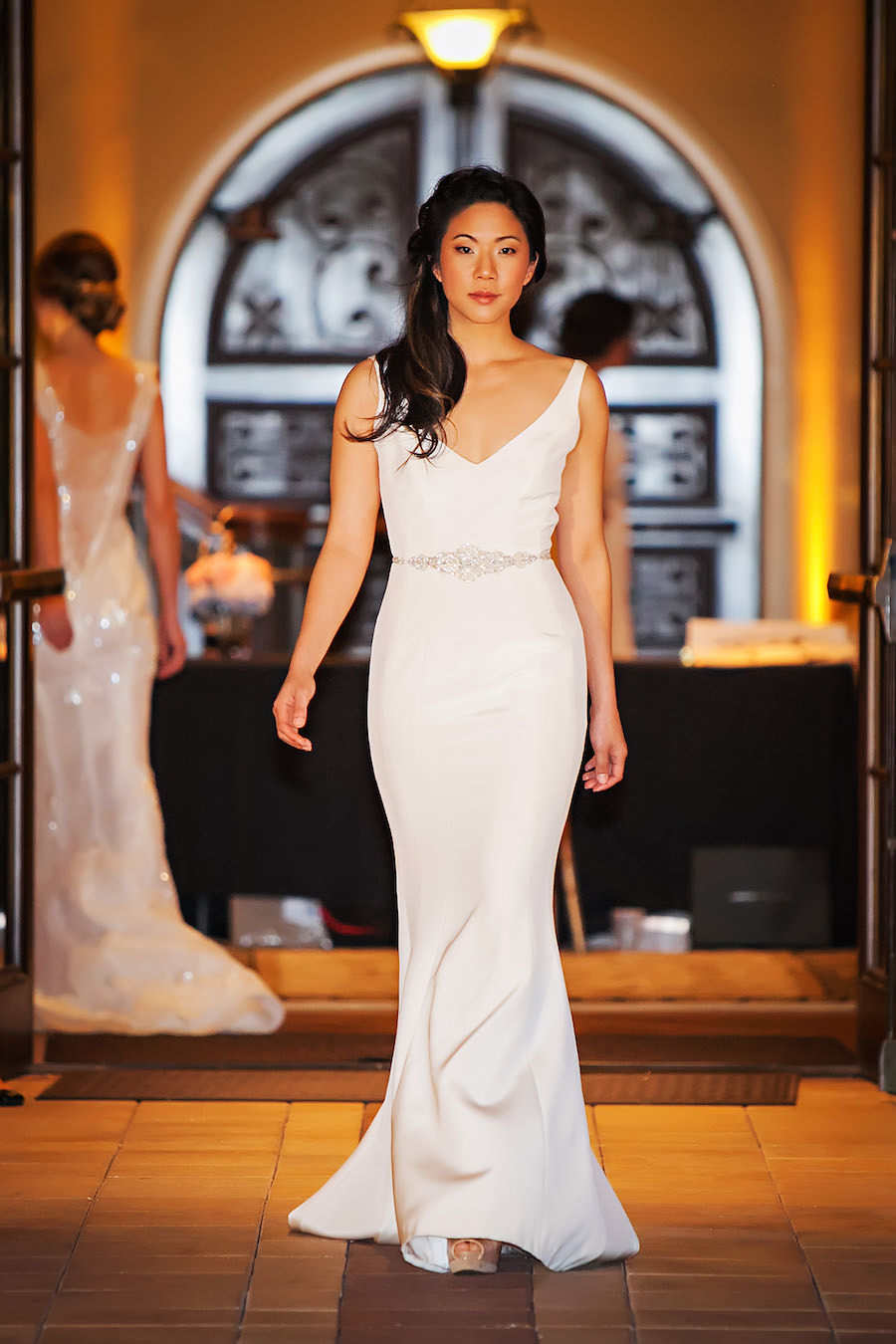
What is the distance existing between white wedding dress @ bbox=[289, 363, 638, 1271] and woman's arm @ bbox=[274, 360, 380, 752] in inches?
1.8

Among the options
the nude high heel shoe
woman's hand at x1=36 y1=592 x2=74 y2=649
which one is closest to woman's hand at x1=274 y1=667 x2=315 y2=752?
the nude high heel shoe

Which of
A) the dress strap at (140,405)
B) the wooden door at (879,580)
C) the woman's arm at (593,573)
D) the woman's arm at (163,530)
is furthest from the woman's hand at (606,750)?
the dress strap at (140,405)

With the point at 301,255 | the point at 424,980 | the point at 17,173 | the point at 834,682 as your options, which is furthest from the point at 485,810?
the point at 301,255

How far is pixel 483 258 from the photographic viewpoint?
287 centimetres

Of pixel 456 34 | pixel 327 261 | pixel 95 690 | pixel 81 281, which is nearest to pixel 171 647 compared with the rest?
pixel 95 690

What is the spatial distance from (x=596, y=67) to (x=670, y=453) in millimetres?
1711

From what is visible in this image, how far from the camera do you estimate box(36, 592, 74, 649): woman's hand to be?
15.4ft

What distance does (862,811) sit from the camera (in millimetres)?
4312

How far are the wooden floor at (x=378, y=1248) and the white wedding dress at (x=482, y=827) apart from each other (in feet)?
0.47

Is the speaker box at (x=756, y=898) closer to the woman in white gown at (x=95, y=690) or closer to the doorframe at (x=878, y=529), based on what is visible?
the doorframe at (x=878, y=529)

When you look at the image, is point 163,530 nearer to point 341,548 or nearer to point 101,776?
point 101,776

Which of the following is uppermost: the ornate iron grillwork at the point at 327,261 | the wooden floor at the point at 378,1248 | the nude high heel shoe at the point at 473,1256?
the ornate iron grillwork at the point at 327,261

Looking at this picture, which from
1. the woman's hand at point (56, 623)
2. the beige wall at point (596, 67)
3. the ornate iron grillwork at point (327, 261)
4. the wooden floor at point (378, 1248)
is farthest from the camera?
the ornate iron grillwork at point (327, 261)

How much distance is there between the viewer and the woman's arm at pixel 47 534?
470 cm
